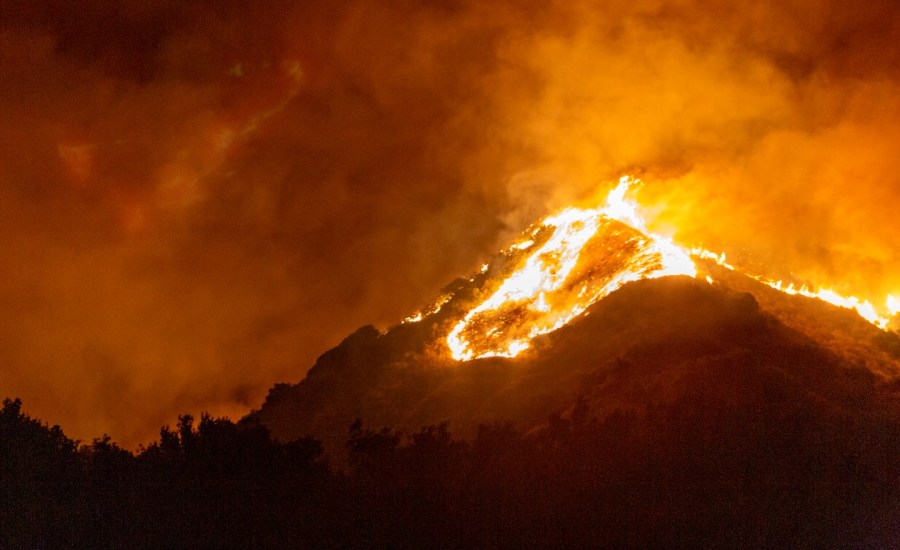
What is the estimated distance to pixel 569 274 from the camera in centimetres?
4778

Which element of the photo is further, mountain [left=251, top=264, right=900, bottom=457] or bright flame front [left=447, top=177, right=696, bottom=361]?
bright flame front [left=447, top=177, right=696, bottom=361]

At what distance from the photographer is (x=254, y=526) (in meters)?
23.0

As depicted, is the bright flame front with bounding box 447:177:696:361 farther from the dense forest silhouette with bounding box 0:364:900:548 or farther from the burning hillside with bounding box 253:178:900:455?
the dense forest silhouette with bounding box 0:364:900:548

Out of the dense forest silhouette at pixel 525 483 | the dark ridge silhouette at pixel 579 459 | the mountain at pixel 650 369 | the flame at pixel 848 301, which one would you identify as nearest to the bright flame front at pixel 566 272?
the mountain at pixel 650 369

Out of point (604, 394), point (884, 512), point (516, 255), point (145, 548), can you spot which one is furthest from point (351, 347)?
point (884, 512)

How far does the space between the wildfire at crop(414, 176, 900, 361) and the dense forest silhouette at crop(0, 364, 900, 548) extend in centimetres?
1084

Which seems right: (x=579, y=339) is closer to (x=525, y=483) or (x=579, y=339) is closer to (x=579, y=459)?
(x=579, y=459)

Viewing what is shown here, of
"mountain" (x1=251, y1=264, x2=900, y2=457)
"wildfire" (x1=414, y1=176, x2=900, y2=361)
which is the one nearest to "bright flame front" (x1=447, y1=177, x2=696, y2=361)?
"wildfire" (x1=414, y1=176, x2=900, y2=361)

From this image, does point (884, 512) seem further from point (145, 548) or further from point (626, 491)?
point (145, 548)

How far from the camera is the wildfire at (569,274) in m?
41.7

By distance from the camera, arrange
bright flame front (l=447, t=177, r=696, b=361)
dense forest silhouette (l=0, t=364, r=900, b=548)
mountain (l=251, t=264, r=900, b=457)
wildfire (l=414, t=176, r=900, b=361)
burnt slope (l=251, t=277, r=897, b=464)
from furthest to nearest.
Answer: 1. bright flame front (l=447, t=177, r=696, b=361)
2. wildfire (l=414, t=176, r=900, b=361)
3. mountain (l=251, t=264, r=900, b=457)
4. burnt slope (l=251, t=277, r=897, b=464)
5. dense forest silhouette (l=0, t=364, r=900, b=548)

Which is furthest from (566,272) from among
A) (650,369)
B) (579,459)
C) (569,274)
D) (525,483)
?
(525,483)

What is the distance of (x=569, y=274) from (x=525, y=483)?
80.8 ft

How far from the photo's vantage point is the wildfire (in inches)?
1640
